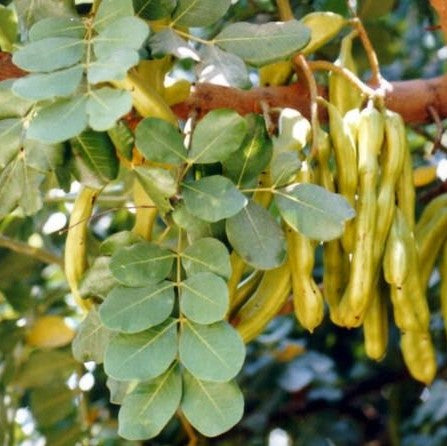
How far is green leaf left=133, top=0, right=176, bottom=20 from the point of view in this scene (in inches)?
48.6

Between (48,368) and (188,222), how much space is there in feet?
2.73

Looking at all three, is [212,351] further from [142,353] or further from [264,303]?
[264,303]

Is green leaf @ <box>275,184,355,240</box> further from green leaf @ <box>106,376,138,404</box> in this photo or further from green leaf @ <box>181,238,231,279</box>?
green leaf @ <box>106,376,138,404</box>

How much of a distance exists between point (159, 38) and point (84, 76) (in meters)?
0.13

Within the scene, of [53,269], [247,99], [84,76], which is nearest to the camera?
[84,76]

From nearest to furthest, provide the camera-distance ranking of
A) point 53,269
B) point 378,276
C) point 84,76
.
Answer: point 84,76, point 378,276, point 53,269

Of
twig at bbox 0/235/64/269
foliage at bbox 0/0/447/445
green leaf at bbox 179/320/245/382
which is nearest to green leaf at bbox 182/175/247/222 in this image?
foliage at bbox 0/0/447/445

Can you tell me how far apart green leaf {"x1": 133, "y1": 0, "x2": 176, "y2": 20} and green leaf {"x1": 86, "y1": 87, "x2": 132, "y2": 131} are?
18 cm

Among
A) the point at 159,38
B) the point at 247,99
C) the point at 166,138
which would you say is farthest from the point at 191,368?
the point at 247,99

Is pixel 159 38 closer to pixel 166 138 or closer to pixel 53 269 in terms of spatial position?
pixel 166 138

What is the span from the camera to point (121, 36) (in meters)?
1.12

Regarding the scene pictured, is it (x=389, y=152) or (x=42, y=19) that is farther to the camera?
(x=389, y=152)

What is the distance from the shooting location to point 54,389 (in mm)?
1959

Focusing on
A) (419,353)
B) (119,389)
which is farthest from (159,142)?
(419,353)
